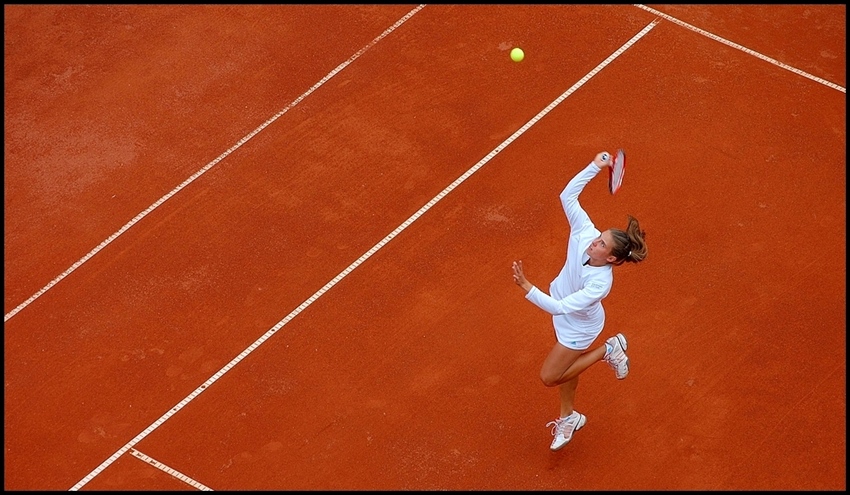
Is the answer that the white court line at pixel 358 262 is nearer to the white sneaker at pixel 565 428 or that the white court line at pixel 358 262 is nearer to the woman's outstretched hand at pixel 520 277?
the white sneaker at pixel 565 428

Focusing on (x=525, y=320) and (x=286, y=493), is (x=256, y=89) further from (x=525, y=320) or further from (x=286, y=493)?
(x=286, y=493)

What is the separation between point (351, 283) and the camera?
38.1 ft

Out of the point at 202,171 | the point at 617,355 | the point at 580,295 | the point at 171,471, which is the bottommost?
the point at 171,471

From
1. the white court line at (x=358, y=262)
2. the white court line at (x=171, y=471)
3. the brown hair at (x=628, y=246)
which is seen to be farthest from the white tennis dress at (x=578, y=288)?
the white court line at (x=171, y=471)

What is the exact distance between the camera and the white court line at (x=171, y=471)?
995 centimetres

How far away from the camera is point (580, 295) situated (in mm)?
9000

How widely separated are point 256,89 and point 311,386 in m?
4.51

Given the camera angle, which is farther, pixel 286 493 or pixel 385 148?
pixel 385 148

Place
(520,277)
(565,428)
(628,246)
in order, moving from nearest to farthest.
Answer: (520,277), (628,246), (565,428)

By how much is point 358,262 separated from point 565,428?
2.91 metres

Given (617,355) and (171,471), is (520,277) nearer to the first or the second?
(617,355)

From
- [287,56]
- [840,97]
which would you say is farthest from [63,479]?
[840,97]

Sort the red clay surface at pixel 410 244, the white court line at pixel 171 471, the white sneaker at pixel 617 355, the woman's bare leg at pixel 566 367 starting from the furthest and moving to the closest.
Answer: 1. the red clay surface at pixel 410 244
2. the white court line at pixel 171 471
3. the white sneaker at pixel 617 355
4. the woman's bare leg at pixel 566 367

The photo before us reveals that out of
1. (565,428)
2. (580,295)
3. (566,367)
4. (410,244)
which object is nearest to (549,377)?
(566,367)
